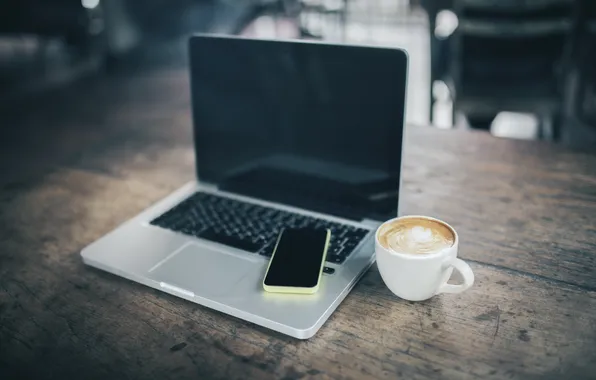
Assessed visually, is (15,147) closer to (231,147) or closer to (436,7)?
(231,147)

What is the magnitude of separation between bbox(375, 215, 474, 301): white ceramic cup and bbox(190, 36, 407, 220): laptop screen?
18cm

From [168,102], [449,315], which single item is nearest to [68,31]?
[168,102]

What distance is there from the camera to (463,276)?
64 centimetres

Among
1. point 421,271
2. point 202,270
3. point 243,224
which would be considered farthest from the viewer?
point 243,224

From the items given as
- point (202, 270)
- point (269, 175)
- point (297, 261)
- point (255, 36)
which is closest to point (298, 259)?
point (297, 261)

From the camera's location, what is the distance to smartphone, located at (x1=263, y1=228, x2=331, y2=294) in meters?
0.68

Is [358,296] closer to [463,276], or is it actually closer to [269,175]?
[463,276]

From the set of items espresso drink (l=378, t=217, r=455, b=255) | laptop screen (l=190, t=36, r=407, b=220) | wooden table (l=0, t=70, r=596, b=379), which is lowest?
wooden table (l=0, t=70, r=596, b=379)

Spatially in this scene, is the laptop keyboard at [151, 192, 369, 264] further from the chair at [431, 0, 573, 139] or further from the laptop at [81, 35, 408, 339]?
the chair at [431, 0, 573, 139]

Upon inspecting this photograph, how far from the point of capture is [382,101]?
0.81 m

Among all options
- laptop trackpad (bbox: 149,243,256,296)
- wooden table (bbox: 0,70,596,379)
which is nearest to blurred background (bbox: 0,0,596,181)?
wooden table (bbox: 0,70,596,379)

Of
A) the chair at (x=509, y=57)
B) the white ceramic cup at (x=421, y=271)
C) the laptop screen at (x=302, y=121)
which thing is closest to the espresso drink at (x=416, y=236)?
the white ceramic cup at (x=421, y=271)

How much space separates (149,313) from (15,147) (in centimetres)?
75

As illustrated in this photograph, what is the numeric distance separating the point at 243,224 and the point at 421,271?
12.4 inches
